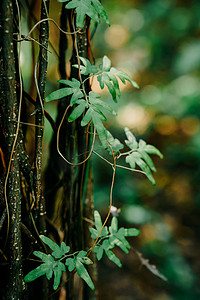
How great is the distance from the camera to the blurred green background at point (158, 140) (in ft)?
6.45

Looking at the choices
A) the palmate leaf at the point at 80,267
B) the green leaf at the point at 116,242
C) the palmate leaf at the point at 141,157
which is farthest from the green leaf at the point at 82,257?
the palmate leaf at the point at 141,157

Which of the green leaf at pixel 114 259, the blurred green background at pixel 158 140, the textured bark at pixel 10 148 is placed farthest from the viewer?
the blurred green background at pixel 158 140

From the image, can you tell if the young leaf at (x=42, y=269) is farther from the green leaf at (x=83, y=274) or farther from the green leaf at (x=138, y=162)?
the green leaf at (x=138, y=162)

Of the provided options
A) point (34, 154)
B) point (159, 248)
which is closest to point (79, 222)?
point (34, 154)

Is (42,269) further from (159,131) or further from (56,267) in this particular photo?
(159,131)

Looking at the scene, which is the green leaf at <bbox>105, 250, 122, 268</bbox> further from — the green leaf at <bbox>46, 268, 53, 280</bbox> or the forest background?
the forest background

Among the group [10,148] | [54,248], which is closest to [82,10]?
[10,148]

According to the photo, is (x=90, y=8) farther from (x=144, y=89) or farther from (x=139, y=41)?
(x=139, y=41)

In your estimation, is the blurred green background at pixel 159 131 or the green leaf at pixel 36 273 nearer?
the green leaf at pixel 36 273

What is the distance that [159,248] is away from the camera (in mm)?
2023

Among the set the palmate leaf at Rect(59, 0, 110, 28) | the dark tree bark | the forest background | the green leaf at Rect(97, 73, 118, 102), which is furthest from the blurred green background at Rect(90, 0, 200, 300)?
the palmate leaf at Rect(59, 0, 110, 28)

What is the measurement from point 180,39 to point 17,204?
95.7 inches

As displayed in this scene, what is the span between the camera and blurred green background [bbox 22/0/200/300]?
1.96 m

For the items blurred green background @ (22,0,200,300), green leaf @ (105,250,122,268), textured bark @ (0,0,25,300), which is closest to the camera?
textured bark @ (0,0,25,300)
